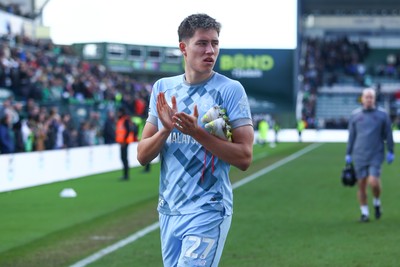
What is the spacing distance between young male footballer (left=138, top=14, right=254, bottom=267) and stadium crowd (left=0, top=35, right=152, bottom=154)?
15880mm

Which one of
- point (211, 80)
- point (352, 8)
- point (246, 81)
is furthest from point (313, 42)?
point (211, 80)

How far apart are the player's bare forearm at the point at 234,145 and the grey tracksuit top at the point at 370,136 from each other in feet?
28.3

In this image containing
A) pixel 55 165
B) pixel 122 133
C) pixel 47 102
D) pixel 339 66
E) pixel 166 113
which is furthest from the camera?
A: pixel 339 66

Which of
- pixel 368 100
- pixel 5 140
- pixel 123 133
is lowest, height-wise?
pixel 123 133

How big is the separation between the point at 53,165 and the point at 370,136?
428 inches

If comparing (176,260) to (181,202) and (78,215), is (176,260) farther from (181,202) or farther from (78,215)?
(78,215)

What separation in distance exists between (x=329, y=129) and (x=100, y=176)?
43.4 metres

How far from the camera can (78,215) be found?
14.8 meters

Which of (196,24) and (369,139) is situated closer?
(196,24)

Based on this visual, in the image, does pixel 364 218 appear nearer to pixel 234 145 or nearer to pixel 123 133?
pixel 234 145

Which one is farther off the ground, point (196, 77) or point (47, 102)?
point (196, 77)

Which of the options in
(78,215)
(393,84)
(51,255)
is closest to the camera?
(51,255)

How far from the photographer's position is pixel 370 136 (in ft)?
42.7

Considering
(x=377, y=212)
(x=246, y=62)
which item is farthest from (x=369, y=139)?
(x=246, y=62)
